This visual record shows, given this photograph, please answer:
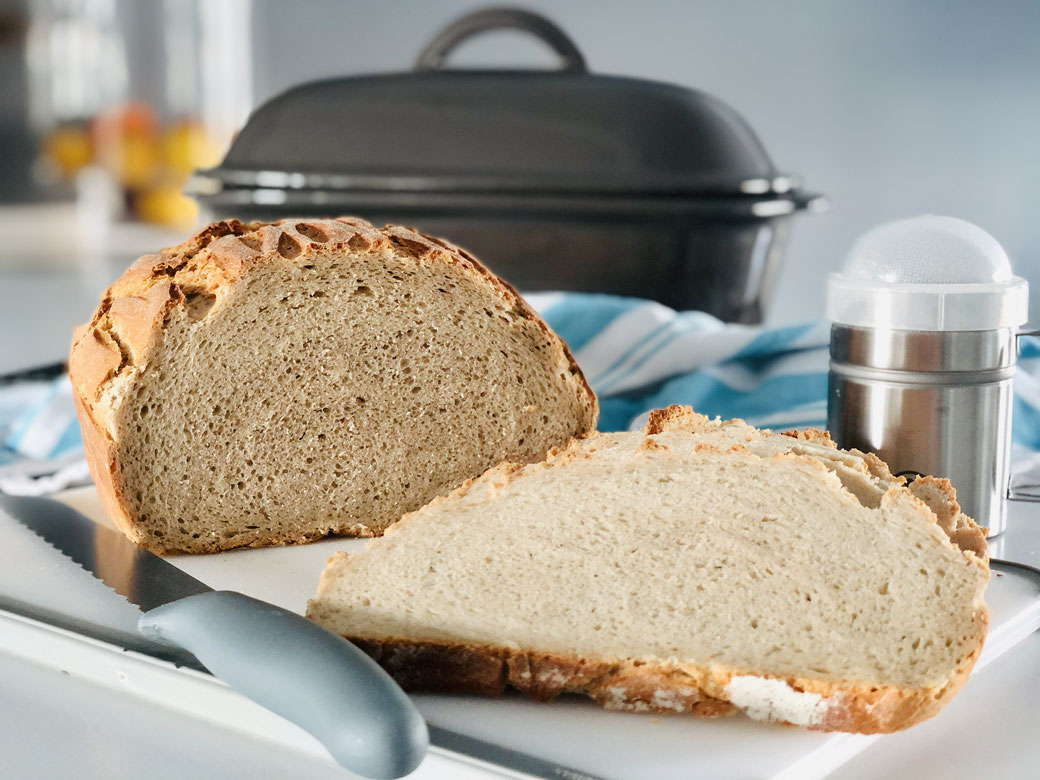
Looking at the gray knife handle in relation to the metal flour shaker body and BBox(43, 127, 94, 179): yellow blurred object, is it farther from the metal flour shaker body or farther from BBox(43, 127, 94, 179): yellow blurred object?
BBox(43, 127, 94, 179): yellow blurred object

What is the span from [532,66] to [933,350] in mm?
2740

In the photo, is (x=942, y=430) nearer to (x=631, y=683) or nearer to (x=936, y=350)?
(x=936, y=350)

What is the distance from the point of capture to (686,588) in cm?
104

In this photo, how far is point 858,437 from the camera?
1.48m

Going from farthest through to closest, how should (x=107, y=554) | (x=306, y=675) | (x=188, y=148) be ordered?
1. (x=188, y=148)
2. (x=107, y=554)
3. (x=306, y=675)

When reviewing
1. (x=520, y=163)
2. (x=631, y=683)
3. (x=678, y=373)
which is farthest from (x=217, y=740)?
(x=520, y=163)

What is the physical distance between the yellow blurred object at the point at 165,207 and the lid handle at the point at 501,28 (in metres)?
2.55

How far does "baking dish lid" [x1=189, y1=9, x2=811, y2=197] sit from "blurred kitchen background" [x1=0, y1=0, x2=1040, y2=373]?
9 centimetres

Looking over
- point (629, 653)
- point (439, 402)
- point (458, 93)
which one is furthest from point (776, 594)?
point (458, 93)

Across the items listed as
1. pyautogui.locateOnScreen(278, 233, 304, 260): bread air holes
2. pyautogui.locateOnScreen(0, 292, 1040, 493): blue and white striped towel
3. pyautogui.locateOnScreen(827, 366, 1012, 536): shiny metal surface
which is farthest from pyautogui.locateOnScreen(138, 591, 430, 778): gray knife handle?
pyautogui.locateOnScreen(0, 292, 1040, 493): blue and white striped towel

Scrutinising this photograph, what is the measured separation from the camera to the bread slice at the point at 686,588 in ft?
3.15

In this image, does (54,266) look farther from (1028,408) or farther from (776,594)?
(776,594)

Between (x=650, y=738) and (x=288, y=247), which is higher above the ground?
(x=288, y=247)

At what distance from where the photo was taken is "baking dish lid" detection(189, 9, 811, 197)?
95.4 inches
